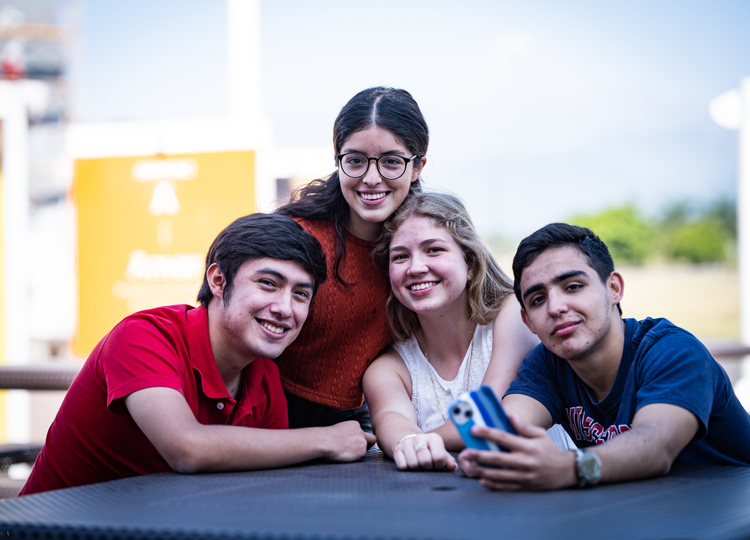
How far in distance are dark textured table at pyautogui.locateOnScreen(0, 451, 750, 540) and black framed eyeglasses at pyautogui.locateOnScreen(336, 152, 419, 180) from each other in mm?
1227

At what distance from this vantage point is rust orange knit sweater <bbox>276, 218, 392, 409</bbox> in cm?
267

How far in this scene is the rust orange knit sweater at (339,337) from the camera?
267 centimetres

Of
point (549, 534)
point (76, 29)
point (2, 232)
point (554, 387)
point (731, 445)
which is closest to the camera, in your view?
point (549, 534)

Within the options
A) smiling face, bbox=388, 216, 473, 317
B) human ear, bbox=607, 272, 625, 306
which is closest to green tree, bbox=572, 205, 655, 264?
smiling face, bbox=388, 216, 473, 317

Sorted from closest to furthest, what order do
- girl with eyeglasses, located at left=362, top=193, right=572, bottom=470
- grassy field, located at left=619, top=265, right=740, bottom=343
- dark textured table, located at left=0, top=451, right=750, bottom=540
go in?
dark textured table, located at left=0, top=451, right=750, bottom=540 → girl with eyeglasses, located at left=362, top=193, right=572, bottom=470 → grassy field, located at left=619, top=265, right=740, bottom=343

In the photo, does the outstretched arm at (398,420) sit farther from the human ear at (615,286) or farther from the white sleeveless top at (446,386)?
the human ear at (615,286)

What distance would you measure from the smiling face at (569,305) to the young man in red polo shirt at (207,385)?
0.69 metres

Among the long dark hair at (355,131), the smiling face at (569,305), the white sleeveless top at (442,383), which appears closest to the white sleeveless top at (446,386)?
the white sleeveless top at (442,383)

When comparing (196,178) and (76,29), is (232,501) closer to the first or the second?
(196,178)

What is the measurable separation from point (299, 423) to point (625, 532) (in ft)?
5.85

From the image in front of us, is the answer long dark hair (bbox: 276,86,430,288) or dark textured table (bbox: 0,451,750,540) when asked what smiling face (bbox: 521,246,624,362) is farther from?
long dark hair (bbox: 276,86,430,288)

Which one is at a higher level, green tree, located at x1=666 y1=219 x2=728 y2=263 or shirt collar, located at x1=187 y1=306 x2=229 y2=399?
green tree, located at x1=666 y1=219 x2=728 y2=263

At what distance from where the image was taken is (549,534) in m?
1.16

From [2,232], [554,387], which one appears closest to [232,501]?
[554,387]
